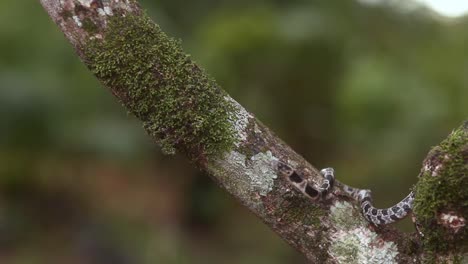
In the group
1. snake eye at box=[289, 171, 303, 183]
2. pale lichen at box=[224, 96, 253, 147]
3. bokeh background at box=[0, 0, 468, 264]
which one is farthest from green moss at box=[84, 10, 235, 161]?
bokeh background at box=[0, 0, 468, 264]

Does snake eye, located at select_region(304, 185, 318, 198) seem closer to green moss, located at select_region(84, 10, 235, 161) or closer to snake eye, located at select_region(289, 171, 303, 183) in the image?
snake eye, located at select_region(289, 171, 303, 183)

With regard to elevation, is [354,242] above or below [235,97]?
below

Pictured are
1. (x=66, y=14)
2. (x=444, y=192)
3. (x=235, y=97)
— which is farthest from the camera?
(x=235, y=97)

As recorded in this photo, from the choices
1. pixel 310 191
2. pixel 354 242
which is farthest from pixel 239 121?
pixel 354 242

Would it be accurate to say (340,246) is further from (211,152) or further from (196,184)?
(196,184)

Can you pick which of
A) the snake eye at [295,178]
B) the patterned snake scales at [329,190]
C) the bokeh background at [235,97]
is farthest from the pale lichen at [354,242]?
the bokeh background at [235,97]

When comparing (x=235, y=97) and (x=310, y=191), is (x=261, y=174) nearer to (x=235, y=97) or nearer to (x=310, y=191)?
(x=310, y=191)

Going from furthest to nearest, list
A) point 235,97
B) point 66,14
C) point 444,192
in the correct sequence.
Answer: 1. point 235,97
2. point 66,14
3. point 444,192
